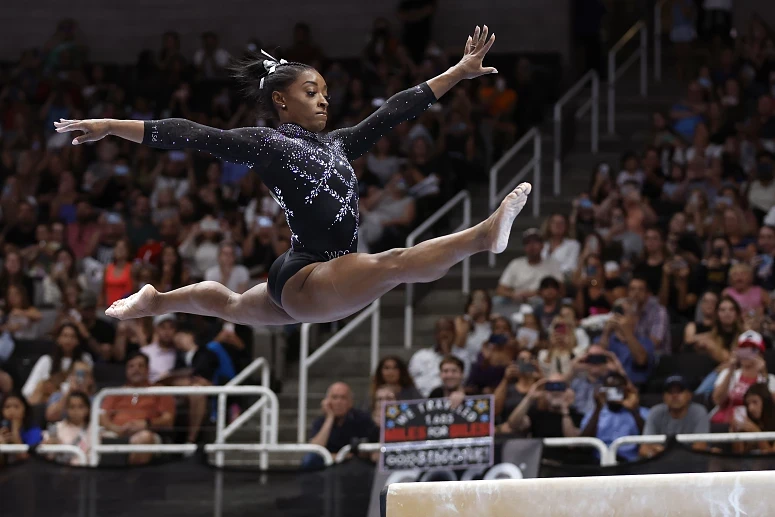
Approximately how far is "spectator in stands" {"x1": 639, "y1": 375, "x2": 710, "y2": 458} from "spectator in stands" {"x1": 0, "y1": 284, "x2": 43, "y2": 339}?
543cm

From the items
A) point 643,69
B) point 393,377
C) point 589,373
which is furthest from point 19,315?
point 643,69

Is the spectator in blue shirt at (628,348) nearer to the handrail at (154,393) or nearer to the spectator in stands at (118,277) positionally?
the handrail at (154,393)

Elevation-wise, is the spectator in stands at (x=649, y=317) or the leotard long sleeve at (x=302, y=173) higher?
the leotard long sleeve at (x=302, y=173)

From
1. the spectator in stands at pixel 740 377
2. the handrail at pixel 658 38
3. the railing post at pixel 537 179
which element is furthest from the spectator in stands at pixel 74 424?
the handrail at pixel 658 38

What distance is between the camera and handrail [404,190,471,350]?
1025 cm

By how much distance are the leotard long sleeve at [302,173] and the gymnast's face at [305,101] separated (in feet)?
0.15

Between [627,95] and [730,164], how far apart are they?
118 inches

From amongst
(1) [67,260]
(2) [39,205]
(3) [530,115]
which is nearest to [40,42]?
(2) [39,205]

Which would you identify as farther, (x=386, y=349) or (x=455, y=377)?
(x=386, y=349)

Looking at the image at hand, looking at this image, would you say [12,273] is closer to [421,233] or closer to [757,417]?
[421,233]

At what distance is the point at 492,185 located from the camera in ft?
36.5

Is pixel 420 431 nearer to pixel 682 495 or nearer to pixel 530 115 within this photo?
pixel 682 495

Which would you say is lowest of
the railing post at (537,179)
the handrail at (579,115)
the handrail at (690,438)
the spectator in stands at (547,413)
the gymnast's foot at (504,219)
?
the handrail at (690,438)

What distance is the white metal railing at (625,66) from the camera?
501 inches
